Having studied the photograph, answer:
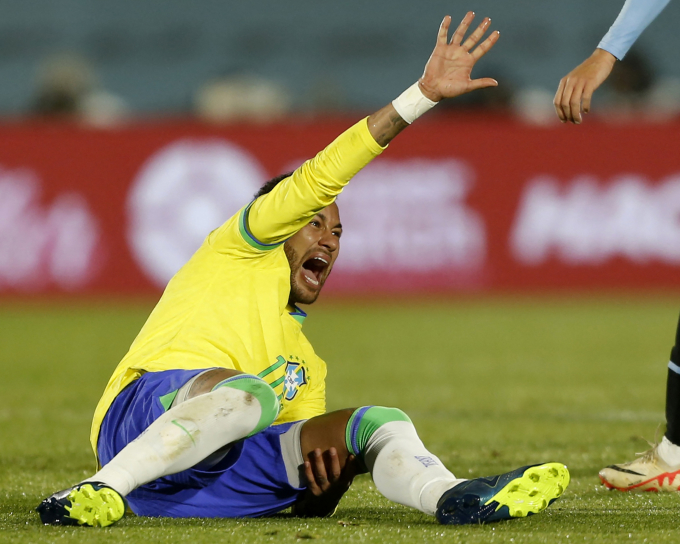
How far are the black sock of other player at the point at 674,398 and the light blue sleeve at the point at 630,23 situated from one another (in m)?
1.03

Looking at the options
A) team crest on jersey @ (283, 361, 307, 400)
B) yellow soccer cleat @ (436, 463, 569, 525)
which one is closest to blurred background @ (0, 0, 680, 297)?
team crest on jersey @ (283, 361, 307, 400)

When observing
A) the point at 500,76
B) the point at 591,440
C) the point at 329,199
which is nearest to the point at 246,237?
the point at 329,199

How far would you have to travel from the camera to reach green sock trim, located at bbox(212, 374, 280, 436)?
119 inches

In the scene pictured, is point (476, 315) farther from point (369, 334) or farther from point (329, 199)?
point (329, 199)

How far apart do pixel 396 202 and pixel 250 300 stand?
795 centimetres

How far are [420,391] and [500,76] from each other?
747cm

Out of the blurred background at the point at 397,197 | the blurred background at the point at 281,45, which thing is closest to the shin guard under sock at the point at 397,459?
the blurred background at the point at 397,197

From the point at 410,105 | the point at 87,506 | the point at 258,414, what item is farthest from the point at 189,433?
the point at 410,105

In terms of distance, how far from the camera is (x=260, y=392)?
120 inches

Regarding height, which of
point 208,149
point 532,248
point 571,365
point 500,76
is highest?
point 500,76

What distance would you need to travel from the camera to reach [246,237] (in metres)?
3.43

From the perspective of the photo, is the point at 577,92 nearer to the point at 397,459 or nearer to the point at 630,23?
the point at 630,23

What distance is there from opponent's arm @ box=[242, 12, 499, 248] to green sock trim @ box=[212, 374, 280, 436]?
20.7 inches

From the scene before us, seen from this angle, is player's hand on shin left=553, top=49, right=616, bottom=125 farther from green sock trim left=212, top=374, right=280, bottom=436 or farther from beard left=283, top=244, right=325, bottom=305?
green sock trim left=212, top=374, right=280, bottom=436
